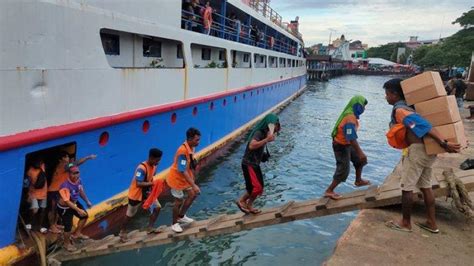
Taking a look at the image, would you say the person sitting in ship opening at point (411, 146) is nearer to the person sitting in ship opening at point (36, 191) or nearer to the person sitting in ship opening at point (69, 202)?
the person sitting in ship opening at point (69, 202)

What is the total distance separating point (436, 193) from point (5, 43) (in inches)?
223

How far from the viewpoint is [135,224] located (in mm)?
7113

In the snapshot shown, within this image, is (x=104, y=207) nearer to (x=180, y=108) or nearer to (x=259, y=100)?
(x=180, y=108)

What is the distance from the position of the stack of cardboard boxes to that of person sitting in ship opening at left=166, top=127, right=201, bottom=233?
2730 millimetres

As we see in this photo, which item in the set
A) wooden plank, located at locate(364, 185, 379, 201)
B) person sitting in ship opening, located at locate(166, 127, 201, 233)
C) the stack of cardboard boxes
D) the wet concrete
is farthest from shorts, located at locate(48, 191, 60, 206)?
the stack of cardboard boxes

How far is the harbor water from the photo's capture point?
616 cm

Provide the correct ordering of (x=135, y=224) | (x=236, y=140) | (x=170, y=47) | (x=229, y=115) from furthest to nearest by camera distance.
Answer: (x=236, y=140) < (x=229, y=115) < (x=170, y=47) < (x=135, y=224)

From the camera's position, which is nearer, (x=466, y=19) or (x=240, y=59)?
(x=240, y=59)

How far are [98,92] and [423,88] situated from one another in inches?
178

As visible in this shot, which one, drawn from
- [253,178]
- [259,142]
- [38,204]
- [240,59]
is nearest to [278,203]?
[253,178]

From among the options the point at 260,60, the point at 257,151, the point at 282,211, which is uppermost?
the point at 260,60

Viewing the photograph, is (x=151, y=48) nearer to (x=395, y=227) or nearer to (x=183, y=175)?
(x=183, y=175)

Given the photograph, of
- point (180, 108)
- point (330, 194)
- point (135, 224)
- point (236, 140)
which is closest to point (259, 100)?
point (236, 140)

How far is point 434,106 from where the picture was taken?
4.66 metres
